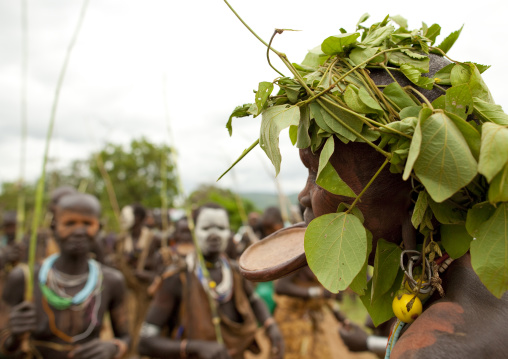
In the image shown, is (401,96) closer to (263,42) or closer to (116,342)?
(263,42)

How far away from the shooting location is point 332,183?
45.5 inches

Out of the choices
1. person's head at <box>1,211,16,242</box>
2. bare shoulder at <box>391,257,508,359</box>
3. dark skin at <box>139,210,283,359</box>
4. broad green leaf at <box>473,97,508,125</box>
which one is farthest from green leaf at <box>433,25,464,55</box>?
person's head at <box>1,211,16,242</box>

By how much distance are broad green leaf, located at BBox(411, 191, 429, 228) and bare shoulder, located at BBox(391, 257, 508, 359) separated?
0.19 m

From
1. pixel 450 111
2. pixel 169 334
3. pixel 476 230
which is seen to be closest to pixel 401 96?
pixel 450 111

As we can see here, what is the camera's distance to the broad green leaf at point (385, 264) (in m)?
1.22

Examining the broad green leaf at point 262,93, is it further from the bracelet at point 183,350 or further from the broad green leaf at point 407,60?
the bracelet at point 183,350

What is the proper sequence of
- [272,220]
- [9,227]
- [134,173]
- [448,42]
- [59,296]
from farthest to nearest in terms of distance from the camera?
[134,173] → [9,227] → [272,220] → [59,296] → [448,42]

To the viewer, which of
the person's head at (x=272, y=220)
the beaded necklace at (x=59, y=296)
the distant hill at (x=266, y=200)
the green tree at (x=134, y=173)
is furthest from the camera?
the green tree at (x=134, y=173)

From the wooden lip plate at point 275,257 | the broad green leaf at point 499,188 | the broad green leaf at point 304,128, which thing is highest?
the broad green leaf at point 304,128

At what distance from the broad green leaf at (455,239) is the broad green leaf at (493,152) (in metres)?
0.24

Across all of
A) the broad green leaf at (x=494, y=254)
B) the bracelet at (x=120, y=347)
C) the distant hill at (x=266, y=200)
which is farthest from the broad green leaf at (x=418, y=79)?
the bracelet at (x=120, y=347)

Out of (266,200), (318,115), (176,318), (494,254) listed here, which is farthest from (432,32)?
(266,200)

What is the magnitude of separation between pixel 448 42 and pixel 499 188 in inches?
24.4

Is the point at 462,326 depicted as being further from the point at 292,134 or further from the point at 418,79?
the point at 292,134
